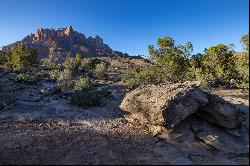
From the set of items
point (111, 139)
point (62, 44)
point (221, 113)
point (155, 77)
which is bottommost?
point (111, 139)

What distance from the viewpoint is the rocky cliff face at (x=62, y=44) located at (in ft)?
540

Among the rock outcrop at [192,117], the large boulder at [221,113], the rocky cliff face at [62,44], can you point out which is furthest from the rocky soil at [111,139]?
the rocky cliff face at [62,44]

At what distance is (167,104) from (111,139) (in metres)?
2.91

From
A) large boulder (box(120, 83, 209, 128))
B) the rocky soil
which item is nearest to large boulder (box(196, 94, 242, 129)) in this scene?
the rocky soil

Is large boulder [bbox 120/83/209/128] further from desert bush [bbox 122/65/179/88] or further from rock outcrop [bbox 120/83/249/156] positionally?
desert bush [bbox 122/65/179/88]

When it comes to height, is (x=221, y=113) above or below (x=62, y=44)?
below

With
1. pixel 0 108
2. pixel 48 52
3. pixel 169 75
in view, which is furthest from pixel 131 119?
pixel 48 52

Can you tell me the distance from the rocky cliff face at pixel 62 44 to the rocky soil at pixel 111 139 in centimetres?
13833

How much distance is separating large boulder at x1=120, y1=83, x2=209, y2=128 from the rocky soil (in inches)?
3.6

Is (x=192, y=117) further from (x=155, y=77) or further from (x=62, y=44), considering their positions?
(x=62, y=44)

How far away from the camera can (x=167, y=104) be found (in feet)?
50.3

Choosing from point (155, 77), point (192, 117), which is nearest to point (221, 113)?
point (192, 117)

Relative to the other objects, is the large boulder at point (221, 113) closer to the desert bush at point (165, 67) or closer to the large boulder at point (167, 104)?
the large boulder at point (167, 104)

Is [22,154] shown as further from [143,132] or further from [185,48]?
[185,48]
